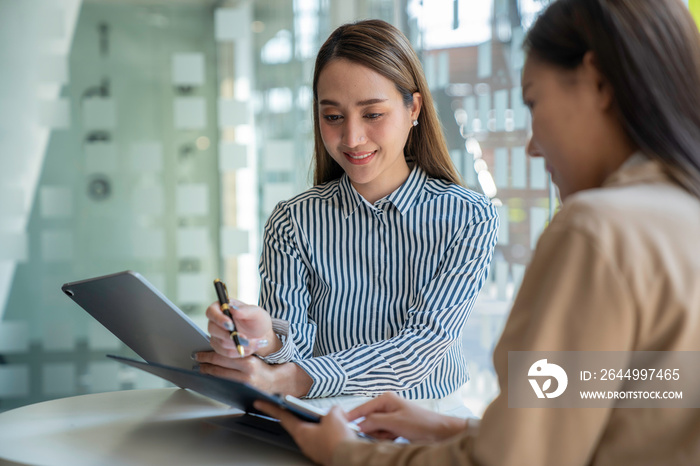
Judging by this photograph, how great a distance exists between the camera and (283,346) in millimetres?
1491

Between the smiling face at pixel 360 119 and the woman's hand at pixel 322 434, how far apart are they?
2.69 ft

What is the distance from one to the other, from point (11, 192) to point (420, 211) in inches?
111

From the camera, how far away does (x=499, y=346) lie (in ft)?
2.64

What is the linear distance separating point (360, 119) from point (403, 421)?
2.75 feet

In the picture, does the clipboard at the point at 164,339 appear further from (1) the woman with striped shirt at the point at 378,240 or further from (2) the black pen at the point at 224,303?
(1) the woman with striped shirt at the point at 378,240

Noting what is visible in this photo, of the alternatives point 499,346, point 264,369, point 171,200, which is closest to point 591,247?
point 499,346

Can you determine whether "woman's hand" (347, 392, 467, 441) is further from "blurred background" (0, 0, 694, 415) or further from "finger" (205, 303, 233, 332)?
"blurred background" (0, 0, 694, 415)

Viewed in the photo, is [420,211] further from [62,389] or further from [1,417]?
[62,389]

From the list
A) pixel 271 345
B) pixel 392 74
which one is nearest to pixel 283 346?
pixel 271 345

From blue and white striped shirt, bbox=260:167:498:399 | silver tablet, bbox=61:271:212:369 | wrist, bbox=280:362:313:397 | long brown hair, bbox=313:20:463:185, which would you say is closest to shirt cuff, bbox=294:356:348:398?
wrist, bbox=280:362:313:397

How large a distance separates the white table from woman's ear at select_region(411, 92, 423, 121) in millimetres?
891

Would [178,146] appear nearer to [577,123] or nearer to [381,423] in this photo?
[381,423]

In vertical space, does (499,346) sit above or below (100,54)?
below

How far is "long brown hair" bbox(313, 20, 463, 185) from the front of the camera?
167cm
